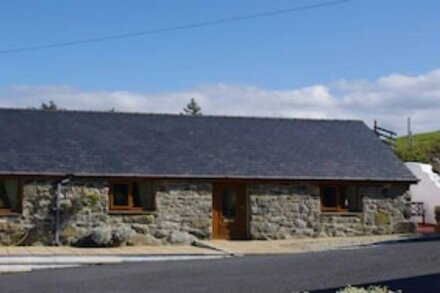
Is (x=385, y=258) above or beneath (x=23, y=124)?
beneath

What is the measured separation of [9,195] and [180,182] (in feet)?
17.1

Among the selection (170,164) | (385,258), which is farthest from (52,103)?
(385,258)

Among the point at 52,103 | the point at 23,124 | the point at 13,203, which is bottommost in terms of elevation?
the point at 13,203

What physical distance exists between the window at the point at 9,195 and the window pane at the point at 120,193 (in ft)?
9.58

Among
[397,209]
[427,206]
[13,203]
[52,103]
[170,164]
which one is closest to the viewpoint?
[13,203]

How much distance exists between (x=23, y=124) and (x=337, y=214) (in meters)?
11.1

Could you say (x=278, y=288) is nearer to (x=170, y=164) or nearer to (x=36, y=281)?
(x=36, y=281)

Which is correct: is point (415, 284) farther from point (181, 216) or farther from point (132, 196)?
point (132, 196)

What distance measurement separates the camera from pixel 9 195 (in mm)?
22391

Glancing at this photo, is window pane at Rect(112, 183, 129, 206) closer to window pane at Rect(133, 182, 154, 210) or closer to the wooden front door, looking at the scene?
window pane at Rect(133, 182, 154, 210)

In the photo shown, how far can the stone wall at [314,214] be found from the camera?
24.4 m

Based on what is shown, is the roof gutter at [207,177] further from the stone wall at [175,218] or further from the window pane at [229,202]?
the window pane at [229,202]

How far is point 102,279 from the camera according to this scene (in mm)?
14305

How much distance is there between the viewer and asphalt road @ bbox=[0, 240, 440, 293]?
510 inches
